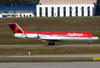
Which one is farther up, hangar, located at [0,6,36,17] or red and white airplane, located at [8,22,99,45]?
red and white airplane, located at [8,22,99,45]

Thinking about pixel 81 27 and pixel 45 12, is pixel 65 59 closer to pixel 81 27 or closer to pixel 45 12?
pixel 81 27

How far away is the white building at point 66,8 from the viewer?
144000 millimetres

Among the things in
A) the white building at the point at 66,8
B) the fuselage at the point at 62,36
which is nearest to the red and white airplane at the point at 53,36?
the fuselage at the point at 62,36

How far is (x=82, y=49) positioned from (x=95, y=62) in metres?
15.1

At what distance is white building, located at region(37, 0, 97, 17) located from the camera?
14400 cm

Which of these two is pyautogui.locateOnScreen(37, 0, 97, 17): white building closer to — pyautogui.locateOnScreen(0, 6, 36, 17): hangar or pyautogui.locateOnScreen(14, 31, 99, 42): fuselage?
pyautogui.locateOnScreen(0, 6, 36, 17): hangar

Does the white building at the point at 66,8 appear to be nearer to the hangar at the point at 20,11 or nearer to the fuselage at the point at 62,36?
the hangar at the point at 20,11

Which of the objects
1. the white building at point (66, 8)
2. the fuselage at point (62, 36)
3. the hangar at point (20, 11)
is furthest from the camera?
the hangar at point (20, 11)

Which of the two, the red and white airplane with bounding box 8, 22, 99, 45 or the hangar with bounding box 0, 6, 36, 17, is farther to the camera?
the hangar with bounding box 0, 6, 36, 17

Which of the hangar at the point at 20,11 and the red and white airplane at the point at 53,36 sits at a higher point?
the red and white airplane at the point at 53,36

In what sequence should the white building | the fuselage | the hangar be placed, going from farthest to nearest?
1. the hangar
2. the white building
3. the fuselage

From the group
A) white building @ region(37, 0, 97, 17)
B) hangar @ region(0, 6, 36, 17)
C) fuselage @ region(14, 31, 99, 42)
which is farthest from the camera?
Answer: hangar @ region(0, 6, 36, 17)

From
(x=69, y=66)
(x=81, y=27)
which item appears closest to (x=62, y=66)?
(x=69, y=66)

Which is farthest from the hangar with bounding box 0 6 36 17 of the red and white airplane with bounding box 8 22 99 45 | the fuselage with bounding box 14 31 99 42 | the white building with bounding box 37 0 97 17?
the fuselage with bounding box 14 31 99 42
